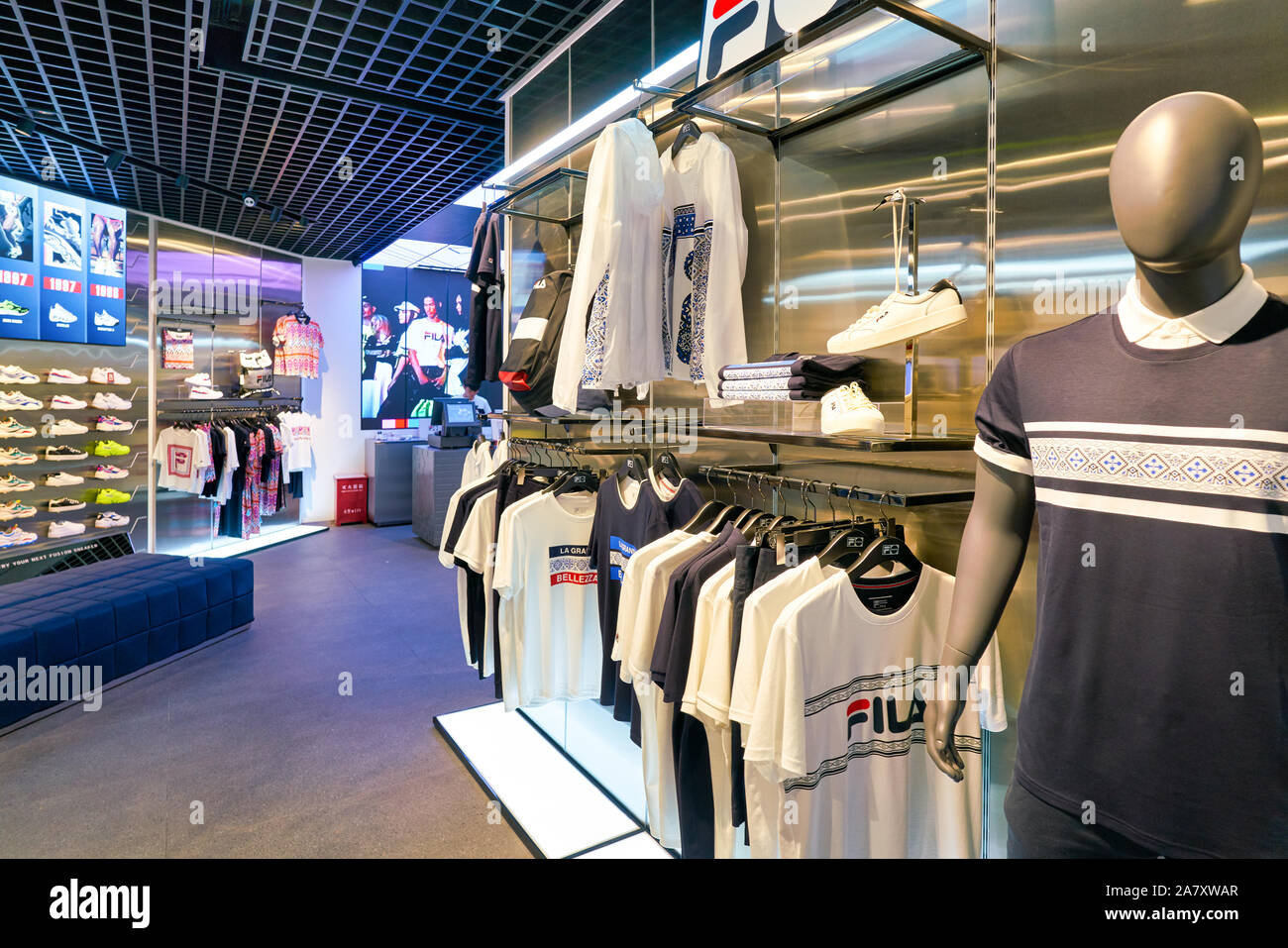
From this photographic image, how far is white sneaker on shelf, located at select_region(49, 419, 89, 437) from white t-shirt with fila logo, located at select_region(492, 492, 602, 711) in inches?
212

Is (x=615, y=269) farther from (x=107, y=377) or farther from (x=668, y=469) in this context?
(x=107, y=377)

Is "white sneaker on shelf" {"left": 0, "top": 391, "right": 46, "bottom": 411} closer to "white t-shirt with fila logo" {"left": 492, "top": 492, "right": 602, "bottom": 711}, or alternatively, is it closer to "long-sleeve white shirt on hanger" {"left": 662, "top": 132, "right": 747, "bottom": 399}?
"white t-shirt with fila logo" {"left": 492, "top": 492, "right": 602, "bottom": 711}

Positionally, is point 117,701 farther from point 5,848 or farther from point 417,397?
point 417,397

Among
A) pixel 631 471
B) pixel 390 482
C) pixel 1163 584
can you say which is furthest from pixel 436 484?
pixel 1163 584

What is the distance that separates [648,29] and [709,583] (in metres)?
2.41

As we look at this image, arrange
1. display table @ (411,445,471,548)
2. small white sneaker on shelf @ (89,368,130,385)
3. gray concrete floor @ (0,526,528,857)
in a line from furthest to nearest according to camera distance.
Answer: display table @ (411,445,471,548)
small white sneaker on shelf @ (89,368,130,385)
gray concrete floor @ (0,526,528,857)

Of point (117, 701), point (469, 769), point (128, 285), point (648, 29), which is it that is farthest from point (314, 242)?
point (469, 769)

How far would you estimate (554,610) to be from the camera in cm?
274

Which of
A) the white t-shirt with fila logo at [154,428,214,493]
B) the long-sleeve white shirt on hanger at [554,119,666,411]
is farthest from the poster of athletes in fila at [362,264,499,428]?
the long-sleeve white shirt on hanger at [554,119,666,411]

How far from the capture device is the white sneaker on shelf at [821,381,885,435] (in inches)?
65.4

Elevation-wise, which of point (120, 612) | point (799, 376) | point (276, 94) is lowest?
point (120, 612)

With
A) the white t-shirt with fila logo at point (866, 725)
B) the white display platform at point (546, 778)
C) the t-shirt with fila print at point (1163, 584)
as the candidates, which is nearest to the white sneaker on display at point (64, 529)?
the white display platform at point (546, 778)

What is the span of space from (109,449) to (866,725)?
715cm

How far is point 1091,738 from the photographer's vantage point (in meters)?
1.08
